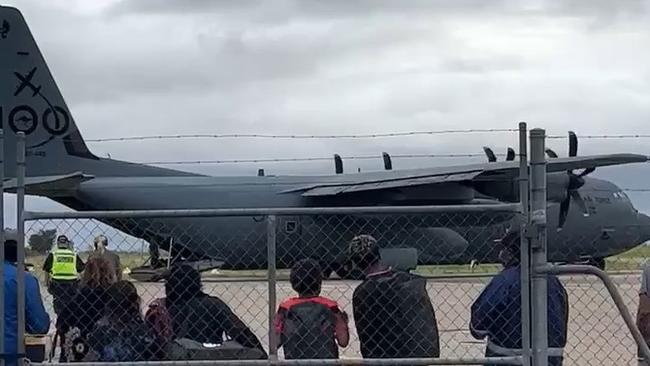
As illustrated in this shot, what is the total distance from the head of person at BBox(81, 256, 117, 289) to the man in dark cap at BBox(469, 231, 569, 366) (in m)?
2.52

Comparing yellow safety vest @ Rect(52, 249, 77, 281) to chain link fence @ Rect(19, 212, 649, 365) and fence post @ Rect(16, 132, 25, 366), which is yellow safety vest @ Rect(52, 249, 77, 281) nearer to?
chain link fence @ Rect(19, 212, 649, 365)

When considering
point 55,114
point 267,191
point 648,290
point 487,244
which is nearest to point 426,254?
point 487,244

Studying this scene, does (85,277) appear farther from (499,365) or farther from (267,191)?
(267,191)

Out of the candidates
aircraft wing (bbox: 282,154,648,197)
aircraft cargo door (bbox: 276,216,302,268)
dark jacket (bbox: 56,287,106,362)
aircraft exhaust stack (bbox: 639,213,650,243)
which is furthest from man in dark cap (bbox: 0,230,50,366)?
aircraft exhaust stack (bbox: 639,213,650,243)

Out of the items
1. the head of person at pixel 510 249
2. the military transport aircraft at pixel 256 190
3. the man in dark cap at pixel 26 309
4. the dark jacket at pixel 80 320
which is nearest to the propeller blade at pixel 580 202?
the military transport aircraft at pixel 256 190

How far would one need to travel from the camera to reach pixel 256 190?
84.3 ft

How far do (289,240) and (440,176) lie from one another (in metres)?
3.65

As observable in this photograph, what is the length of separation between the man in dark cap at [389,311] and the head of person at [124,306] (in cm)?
144

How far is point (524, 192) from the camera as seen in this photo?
631 cm

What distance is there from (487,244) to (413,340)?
2077cm

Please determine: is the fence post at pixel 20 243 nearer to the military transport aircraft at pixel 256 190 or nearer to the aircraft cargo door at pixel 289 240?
the military transport aircraft at pixel 256 190

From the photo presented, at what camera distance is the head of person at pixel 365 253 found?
743cm

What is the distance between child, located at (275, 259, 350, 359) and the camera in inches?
288

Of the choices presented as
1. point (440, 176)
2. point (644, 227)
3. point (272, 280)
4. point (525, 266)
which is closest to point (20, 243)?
point (272, 280)
